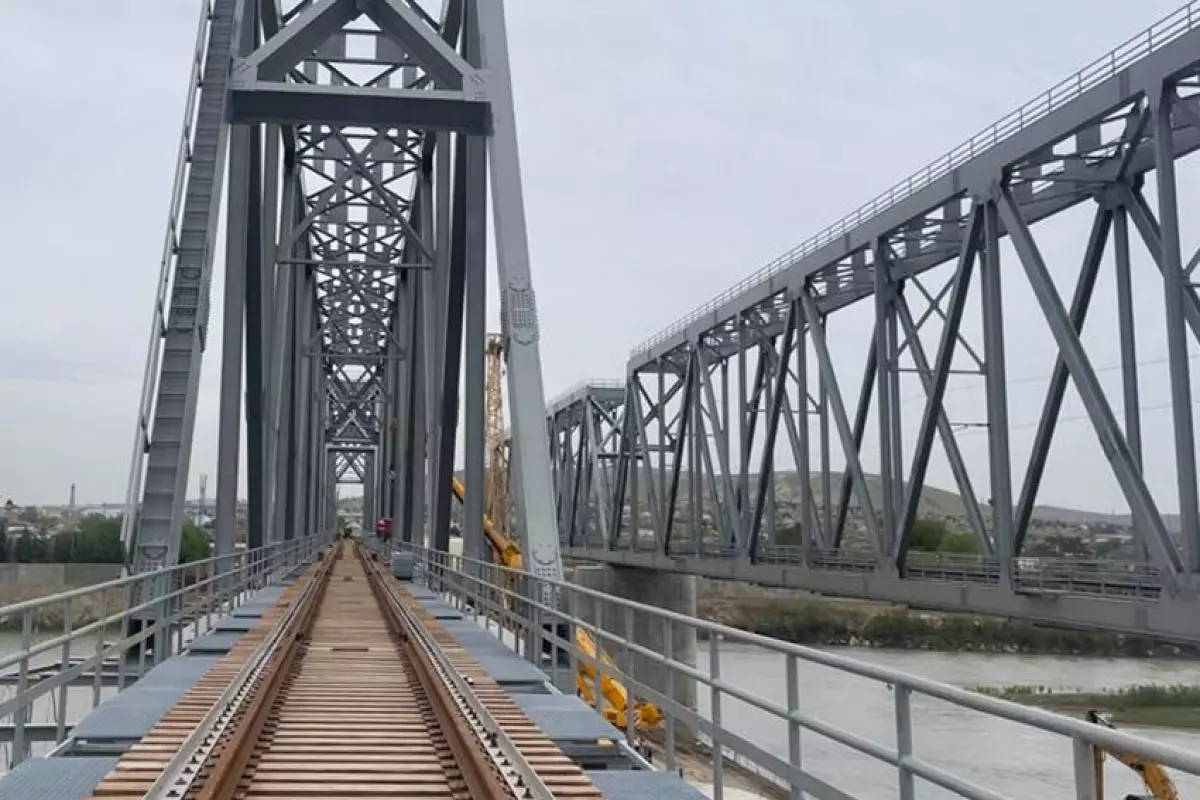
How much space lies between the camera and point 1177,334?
1881cm

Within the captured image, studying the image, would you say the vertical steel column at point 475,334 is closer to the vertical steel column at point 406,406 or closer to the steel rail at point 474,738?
the steel rail at point 474,738

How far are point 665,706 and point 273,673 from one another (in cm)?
481

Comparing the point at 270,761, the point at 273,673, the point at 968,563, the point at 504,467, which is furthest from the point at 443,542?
the point at 504,467

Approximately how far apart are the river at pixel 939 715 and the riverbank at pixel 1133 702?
193 cm

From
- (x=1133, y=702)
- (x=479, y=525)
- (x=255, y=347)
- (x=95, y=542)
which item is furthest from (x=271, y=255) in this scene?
(x=1133, y=702)

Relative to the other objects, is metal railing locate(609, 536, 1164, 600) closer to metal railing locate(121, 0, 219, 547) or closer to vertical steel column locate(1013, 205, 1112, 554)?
vertical steel column locate(1013, 205, 1112, 554)

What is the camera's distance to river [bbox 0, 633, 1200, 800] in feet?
58.4

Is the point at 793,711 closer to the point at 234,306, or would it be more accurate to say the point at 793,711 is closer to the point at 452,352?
the point at 234,306

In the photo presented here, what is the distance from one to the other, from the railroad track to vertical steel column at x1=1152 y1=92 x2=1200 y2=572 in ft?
38.2

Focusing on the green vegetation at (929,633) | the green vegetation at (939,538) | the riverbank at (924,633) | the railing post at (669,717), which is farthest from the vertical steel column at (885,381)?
the green vegetation at (929,633)

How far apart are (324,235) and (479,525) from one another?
906 inches

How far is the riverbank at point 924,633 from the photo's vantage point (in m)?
65.7

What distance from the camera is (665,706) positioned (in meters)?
8.39

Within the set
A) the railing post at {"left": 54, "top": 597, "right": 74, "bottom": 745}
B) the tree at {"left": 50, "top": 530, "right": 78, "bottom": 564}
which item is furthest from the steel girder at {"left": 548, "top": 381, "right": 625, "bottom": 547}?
the railing post at {"left": 54, "top": 597, "right": 74, "bottom": 745}
